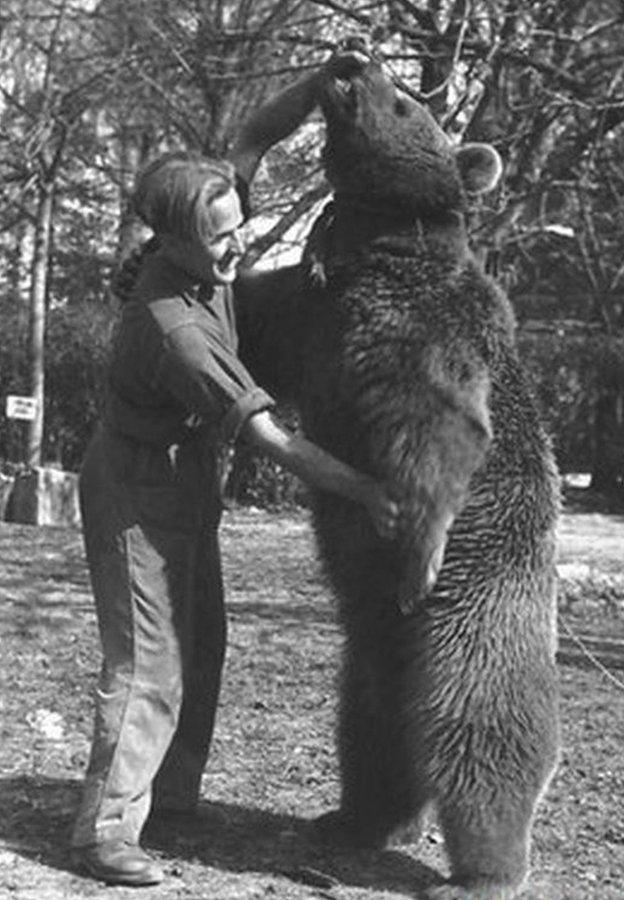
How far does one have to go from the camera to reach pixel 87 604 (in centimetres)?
882

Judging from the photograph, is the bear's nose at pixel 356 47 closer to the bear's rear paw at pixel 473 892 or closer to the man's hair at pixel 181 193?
the man's hair at pixel 181 193

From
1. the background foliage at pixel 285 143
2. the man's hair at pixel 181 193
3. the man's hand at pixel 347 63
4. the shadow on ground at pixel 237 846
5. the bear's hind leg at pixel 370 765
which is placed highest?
the background foliage at pixel 285 143

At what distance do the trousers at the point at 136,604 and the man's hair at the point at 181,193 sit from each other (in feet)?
1.85

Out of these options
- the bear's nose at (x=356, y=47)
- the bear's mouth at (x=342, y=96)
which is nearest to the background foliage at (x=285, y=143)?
the bear's nose at (x=356, y=47)

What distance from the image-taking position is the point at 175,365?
3.93 metres

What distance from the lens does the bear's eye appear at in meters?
4.19

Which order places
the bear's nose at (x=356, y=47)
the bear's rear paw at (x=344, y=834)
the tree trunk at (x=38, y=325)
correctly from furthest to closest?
the tree trunk at (x=38, y=325), the bear's rear paw at (x=344, y=834), the bear's nose at (x=356, y=47)

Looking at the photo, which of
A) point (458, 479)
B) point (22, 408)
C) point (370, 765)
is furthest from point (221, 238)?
point (22, 408)

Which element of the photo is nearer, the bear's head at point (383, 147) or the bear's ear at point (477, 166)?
the bear's head at point (383, 147)

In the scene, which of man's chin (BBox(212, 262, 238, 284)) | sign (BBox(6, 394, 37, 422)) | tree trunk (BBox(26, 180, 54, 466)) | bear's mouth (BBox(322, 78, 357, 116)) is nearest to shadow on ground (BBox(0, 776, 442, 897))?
man's chin (BBox(212, 262, 238, 284))

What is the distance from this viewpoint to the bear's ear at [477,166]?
14.4 feet

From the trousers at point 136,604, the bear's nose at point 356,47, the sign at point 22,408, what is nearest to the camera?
the trousers at point 136,604

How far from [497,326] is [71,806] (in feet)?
6.33

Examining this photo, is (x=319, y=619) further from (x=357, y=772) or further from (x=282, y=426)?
(x=282, y=426)
